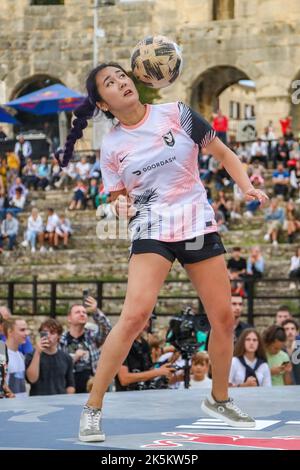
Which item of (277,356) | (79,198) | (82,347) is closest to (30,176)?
(79,198)

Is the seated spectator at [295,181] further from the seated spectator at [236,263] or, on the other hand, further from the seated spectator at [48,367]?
the seated spectator at [48,367]

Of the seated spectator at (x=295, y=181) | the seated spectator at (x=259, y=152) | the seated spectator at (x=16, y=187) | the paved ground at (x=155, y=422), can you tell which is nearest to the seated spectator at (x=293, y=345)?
the paved ground at (x=155, y=422)

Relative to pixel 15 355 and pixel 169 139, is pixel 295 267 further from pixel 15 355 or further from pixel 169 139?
pixel 169 139

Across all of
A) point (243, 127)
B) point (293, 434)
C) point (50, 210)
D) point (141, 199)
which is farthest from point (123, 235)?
point (243, 127)

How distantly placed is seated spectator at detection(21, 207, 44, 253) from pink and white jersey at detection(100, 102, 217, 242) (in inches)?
888

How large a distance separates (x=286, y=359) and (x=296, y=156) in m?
17.2

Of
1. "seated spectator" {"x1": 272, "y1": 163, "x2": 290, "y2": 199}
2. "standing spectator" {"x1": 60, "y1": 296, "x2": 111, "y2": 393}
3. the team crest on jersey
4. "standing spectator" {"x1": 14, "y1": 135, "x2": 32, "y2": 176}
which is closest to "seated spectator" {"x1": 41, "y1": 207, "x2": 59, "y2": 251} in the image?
"standing spectator" {"x1": 14, "y1": 135, "x2": 32, "y2": 176}

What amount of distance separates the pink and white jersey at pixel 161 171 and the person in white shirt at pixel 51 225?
22.4m

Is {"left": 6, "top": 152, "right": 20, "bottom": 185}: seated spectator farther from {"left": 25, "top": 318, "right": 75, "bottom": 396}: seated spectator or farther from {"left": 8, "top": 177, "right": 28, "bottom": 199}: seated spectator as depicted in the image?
{"left": 25, "top": 318, "right": 75, "bottom": 396}: seated spectator

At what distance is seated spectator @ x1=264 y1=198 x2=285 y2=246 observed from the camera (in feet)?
91.9

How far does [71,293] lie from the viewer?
26969 millimetres

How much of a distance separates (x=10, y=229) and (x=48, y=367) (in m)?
19.0

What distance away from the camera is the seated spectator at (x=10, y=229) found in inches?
1200
